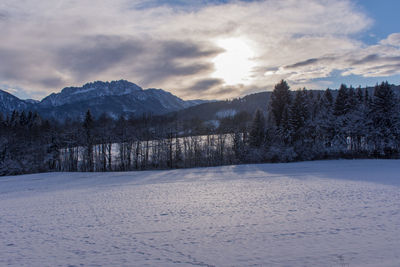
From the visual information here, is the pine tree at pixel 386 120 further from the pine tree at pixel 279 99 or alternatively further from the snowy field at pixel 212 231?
the snowy field at pixel 212 231

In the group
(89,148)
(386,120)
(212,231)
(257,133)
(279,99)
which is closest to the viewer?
(212,231)

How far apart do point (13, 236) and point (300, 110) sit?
5081cm

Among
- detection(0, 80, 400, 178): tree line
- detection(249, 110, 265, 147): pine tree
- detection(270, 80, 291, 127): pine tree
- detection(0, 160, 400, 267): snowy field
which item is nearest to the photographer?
detection(0, 160, 400, 267): snowy field

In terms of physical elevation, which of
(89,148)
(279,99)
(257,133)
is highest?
(279,99)

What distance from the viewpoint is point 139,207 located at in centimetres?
1648

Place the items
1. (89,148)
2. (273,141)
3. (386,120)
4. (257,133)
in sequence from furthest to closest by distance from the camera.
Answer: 1. (89,148)
2. (257,133)
3. (273,141)
4. (386,120)

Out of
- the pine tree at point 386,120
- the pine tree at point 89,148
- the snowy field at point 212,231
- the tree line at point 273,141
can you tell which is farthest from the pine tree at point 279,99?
the pine tree at point 89,148

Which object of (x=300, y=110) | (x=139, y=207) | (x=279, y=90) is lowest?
(x=139, y=207)

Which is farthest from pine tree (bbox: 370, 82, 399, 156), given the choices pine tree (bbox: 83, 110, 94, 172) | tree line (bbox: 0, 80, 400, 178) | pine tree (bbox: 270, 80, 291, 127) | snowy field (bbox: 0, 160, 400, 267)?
pine tree (bbox: 83, 110, 94, 172)

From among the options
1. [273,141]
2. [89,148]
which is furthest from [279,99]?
[89,148]

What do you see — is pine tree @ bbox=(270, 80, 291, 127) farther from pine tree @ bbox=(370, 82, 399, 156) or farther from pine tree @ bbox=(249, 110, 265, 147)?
pine tree @ bbox=(370, 82, 399, 156)

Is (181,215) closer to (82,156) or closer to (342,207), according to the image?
(342,207)

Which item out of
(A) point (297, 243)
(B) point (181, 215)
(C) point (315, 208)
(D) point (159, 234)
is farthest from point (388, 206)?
(D) point (159, 234)

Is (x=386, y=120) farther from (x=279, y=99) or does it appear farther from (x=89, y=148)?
(x=89, y=148)
